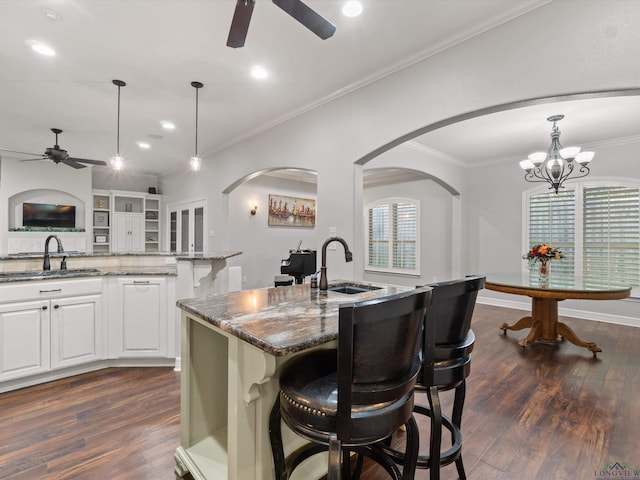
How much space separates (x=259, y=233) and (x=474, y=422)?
543 centimetres

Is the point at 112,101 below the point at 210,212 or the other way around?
the other way around

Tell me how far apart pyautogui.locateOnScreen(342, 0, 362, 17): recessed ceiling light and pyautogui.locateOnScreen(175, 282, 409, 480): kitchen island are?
195 cm

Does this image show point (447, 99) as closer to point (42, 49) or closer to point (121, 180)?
point (42, 49)

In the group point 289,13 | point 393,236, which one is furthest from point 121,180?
point 289,13

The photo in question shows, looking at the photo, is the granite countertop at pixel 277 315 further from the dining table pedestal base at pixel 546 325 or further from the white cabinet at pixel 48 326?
the dining table pedestal base at pixel 546 325

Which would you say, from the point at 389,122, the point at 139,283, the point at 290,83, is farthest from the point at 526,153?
the point at 139,283

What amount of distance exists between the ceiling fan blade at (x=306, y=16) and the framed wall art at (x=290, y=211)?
541cm

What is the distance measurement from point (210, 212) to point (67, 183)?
353 centimetres

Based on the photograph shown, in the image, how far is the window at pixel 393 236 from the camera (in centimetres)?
700

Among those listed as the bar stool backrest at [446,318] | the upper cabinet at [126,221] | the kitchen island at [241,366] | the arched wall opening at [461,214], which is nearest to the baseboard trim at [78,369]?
the kitchen island at [241,366]

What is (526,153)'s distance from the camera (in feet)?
17.5

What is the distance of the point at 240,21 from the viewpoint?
5.42ft

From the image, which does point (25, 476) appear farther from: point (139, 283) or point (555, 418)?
point (555, 418)

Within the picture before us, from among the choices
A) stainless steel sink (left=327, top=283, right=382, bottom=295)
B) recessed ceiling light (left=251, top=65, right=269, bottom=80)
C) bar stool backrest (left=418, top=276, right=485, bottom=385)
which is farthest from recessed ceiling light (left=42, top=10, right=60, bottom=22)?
bar stool backrest (left=418, top=276, right=485, bottom=385)
